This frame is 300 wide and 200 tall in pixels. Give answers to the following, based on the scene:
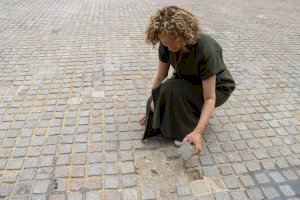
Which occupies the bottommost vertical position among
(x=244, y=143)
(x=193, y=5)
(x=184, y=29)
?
(x=193, y=5)

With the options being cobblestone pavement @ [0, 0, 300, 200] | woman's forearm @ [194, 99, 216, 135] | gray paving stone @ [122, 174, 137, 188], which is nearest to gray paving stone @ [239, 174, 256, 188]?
cobblestone pavement @ [0, 0, 300, 200]

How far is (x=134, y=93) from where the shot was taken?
4395mm

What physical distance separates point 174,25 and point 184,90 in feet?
2.55

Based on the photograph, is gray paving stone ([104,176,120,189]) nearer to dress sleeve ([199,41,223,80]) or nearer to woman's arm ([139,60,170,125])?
woman's arm ([139,60,170,125])

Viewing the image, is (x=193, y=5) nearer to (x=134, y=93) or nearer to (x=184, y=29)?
(x=134, y=93)

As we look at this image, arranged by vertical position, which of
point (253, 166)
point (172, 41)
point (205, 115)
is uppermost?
point (172, 41)

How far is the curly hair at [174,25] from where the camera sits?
101 inches

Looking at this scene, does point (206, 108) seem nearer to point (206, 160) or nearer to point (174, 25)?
point (206, 160)

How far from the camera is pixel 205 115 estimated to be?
2.91 meters

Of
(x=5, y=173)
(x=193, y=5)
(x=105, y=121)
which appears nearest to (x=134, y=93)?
(x=105, y=121)

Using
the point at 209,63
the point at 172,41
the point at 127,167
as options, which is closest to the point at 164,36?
the point at 172,41

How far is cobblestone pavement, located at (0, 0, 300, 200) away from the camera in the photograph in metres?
2.96

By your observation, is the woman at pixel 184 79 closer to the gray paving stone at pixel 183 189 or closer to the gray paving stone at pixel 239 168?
the gray paving stone at pixel 183 189

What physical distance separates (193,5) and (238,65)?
4380mm
